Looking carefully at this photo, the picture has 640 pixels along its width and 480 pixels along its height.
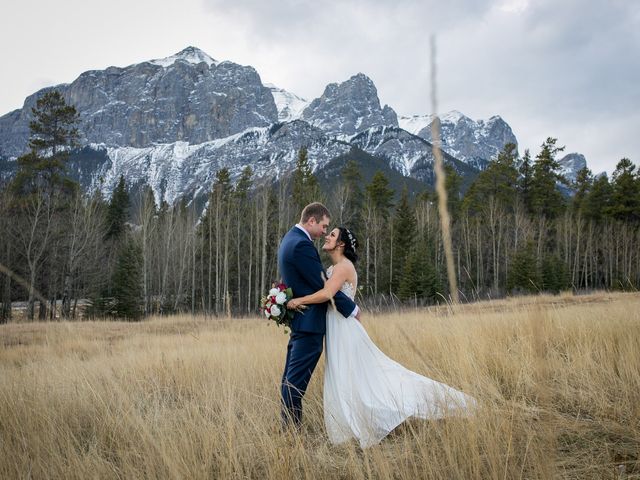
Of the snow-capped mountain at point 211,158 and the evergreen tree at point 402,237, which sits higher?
the snow-capped mountain at point 211,158

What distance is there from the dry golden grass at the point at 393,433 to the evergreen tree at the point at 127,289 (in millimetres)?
22653

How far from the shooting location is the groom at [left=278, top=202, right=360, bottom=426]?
3455 millimetres

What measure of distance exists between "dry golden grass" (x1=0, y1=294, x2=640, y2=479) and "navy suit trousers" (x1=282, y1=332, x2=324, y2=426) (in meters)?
0.23

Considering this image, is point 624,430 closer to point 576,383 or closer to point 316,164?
point 576,383

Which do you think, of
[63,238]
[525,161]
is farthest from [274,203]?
[525,161]

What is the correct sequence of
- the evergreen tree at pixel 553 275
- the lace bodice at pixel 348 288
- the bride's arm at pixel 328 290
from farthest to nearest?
the evergreen tree at pixel 553 275
the lace bodice at pixel 348 288
the bride's arm at pixel 328 290

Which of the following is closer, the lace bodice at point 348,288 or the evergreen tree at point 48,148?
the lace bodice at point 348,288

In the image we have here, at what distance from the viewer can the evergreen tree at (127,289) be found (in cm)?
2761

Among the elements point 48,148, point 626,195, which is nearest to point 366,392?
point 48,148

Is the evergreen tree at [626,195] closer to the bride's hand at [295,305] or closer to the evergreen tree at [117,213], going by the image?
the bride's hand at [295,305]

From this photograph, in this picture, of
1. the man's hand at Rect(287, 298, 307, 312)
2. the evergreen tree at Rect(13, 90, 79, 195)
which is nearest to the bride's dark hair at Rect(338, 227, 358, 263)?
the man's hand at Rect(287, 298, 307, 312)

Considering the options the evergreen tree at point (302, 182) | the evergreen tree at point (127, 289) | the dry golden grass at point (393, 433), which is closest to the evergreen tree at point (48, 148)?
the evergreen tree at point (127, 289)

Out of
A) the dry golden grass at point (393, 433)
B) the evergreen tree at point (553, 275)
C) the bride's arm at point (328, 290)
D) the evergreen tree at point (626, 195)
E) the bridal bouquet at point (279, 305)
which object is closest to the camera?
the dry golden grass at point (393, 433)

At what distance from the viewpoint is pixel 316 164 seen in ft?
456
